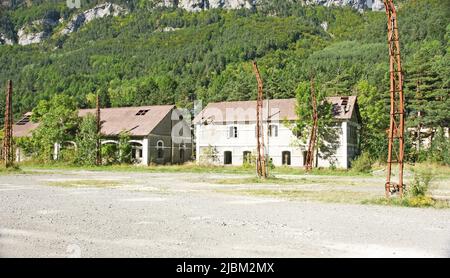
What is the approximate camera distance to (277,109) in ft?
141

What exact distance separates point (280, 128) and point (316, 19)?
160672 mm

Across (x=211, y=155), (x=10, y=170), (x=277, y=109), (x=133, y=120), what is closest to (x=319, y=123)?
(x=277, y=109)

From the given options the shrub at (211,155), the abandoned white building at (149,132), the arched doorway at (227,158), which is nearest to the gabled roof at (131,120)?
the abandoned white building at (149,132)

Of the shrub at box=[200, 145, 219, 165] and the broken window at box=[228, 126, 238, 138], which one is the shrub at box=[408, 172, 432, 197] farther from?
the shrub at box=[200, 145, 219, 165]

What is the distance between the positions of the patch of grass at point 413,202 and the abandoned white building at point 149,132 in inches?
1257

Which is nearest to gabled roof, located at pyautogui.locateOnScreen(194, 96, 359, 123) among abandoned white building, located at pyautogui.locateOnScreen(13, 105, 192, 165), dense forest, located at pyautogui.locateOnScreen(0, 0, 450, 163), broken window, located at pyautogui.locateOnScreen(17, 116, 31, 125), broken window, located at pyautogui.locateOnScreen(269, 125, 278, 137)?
broken window, located at pyautogui.locateOnScreen(269, 125, 278, 137)

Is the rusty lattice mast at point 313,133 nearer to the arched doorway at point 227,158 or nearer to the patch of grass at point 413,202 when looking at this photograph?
the arched doorway at point 227,158

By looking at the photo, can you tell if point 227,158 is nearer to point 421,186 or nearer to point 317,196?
point 317,196

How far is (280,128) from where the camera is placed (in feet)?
137

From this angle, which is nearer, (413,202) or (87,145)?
(413,202)

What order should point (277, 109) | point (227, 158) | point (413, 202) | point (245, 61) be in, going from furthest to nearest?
point (245, 61), point (227, 158), point (277, 109), point (413, 202)

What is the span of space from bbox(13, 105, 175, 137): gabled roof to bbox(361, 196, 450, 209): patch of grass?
31.9 meters

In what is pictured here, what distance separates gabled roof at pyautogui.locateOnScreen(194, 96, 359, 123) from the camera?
40.8 m

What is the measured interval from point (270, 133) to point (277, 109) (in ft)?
7.92
